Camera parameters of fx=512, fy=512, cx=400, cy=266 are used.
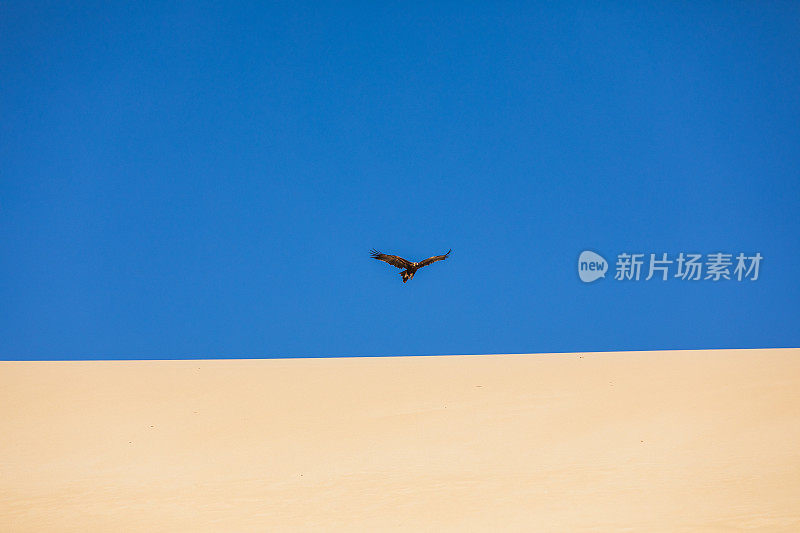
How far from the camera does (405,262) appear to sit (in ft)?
24.3

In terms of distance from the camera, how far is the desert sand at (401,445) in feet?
10.6

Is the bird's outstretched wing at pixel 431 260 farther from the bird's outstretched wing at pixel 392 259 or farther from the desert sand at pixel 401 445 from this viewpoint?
the desert sand at pixel 401 445

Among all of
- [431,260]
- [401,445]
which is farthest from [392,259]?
[401,445]

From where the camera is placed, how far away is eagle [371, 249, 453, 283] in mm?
→ 7391

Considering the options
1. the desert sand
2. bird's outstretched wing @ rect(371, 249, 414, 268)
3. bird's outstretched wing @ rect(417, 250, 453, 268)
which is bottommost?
the desert sand

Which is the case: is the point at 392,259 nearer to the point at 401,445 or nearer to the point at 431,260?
the point at 431,260

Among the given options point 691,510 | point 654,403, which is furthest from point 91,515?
point 654,403

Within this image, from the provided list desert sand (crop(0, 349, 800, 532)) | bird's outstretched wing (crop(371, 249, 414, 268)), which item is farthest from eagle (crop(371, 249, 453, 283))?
desert sand (crop(0, 349, 800, 532))

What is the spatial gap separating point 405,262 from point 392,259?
193 mm

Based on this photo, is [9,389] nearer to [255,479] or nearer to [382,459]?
[255,479]

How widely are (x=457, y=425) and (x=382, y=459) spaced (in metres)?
1.20

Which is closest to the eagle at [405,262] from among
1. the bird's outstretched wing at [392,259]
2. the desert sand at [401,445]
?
the bird's outstretched wing at [392,259]

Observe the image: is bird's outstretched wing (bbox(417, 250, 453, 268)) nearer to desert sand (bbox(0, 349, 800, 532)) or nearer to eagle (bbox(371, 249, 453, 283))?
eagle (bbox(371, 249, 453, 283))

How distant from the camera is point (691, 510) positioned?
323cm
